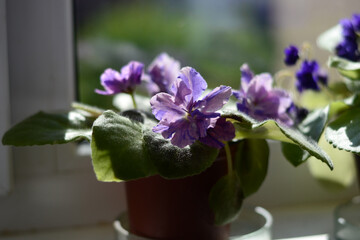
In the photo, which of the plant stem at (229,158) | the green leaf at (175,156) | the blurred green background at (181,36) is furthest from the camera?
the blurred green background at (181,36)

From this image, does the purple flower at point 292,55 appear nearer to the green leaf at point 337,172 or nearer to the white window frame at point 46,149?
the green leaf at point 337,172

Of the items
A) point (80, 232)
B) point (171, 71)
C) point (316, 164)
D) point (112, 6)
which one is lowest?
point (80, 232)

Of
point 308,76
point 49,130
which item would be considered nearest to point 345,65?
point 308,76

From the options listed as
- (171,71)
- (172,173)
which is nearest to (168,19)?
(171,71)

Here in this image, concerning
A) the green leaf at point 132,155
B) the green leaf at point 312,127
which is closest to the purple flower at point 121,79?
the green leaf at point 132,155

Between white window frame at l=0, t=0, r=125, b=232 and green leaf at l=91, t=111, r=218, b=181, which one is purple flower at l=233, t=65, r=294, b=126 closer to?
green leaf at l=91, t=111, r=218, b=181

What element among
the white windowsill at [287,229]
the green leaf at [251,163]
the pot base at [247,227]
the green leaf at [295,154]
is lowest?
the white windowsill at [287,229]

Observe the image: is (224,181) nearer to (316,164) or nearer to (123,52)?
(316,164)

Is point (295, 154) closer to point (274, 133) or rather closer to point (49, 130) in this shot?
point (274, 133)
